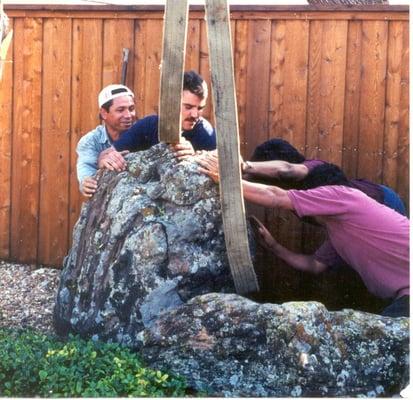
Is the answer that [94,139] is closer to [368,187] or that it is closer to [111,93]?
[111,93]

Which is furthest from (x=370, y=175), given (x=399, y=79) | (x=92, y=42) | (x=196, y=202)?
(x=92, y=42)

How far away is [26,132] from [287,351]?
4000 mm

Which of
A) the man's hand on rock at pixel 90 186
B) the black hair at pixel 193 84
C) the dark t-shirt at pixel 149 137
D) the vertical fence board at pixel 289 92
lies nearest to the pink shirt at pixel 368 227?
the dark t-shirt at pixel 149 137

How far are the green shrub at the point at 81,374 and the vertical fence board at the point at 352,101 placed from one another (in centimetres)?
273

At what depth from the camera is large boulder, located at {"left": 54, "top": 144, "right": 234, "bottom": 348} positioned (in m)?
6.02

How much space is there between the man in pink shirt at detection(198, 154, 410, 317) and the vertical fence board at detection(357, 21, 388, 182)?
56.1 inches

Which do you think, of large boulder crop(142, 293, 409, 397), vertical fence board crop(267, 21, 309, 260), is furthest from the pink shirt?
vertical fence board crop(267, 21, 309, 260)

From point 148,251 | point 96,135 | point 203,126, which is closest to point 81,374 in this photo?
point 148,251

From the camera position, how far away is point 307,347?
17.4 feet

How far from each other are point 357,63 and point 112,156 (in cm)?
222

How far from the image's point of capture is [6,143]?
8547 millimetres

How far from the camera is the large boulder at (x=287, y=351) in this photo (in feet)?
17.4

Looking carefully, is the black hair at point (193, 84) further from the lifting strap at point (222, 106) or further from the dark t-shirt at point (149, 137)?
the lifting strap at point (222, 106)

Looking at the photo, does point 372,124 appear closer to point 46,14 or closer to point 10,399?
point 46,14
